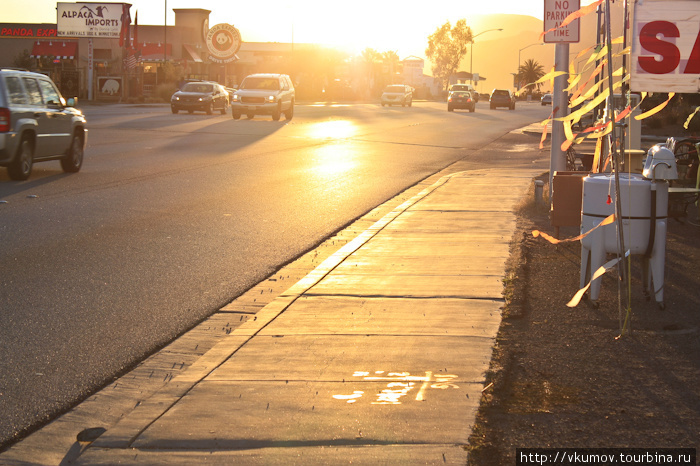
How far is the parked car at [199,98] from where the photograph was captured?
43.6 m

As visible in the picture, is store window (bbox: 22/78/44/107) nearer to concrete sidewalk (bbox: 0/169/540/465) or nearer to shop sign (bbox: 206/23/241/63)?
concrete sidewalk (bbox: 0/169/540/465)

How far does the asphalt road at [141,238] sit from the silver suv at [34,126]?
0.43 meters

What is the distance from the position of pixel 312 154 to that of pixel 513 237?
12.5 metres

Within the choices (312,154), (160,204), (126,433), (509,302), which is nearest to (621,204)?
(509,302)

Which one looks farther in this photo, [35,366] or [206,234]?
[206,234]

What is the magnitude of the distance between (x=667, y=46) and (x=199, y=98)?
37.9 metres

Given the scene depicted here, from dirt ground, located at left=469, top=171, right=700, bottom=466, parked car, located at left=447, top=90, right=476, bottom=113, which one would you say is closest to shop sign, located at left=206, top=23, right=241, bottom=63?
parked car, located at left=447, top=90, right=476, bottom=113

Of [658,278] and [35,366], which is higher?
[658,278]

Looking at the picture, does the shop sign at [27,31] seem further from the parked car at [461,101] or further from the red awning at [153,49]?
the parked car at [461,101]

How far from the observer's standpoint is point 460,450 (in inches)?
158

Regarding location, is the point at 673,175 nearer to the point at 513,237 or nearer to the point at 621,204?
the point at 621,204

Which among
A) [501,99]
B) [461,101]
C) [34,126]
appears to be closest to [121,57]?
[501,99]

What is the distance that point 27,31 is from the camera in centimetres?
8338

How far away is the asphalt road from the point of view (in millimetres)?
5766
